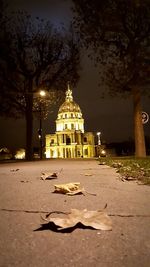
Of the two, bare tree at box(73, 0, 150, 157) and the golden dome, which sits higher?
the golden dome

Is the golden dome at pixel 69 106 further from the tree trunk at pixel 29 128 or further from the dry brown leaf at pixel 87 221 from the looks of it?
the dry brown leaf at pixel 87 221

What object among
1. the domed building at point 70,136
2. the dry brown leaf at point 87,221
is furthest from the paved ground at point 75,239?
the domed building at point 70,136

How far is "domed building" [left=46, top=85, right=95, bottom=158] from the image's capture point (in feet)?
497

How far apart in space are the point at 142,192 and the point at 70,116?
474ft

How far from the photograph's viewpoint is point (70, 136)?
506 feet

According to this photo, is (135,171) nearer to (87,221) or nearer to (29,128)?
(87,221)

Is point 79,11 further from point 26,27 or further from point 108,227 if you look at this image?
point 108,227

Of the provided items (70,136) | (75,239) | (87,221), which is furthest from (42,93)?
(70,136)

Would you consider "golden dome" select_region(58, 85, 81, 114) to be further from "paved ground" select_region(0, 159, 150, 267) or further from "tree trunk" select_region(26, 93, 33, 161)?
"paved ground" select_region(0, 159, 150, 267)

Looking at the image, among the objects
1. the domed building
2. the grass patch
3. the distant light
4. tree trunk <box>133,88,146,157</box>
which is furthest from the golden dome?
the grass patch

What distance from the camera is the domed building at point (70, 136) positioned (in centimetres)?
15138

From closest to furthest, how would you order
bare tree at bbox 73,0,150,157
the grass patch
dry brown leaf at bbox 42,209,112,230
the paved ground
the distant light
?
the paved ground → dry brown leaf at bbox 42,209,112,230 → the grass patch → bare tree at bbox 73,0,150,157 → the distant light

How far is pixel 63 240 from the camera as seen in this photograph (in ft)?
10.4

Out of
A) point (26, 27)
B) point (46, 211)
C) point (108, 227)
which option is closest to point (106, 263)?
point (108, 227)
